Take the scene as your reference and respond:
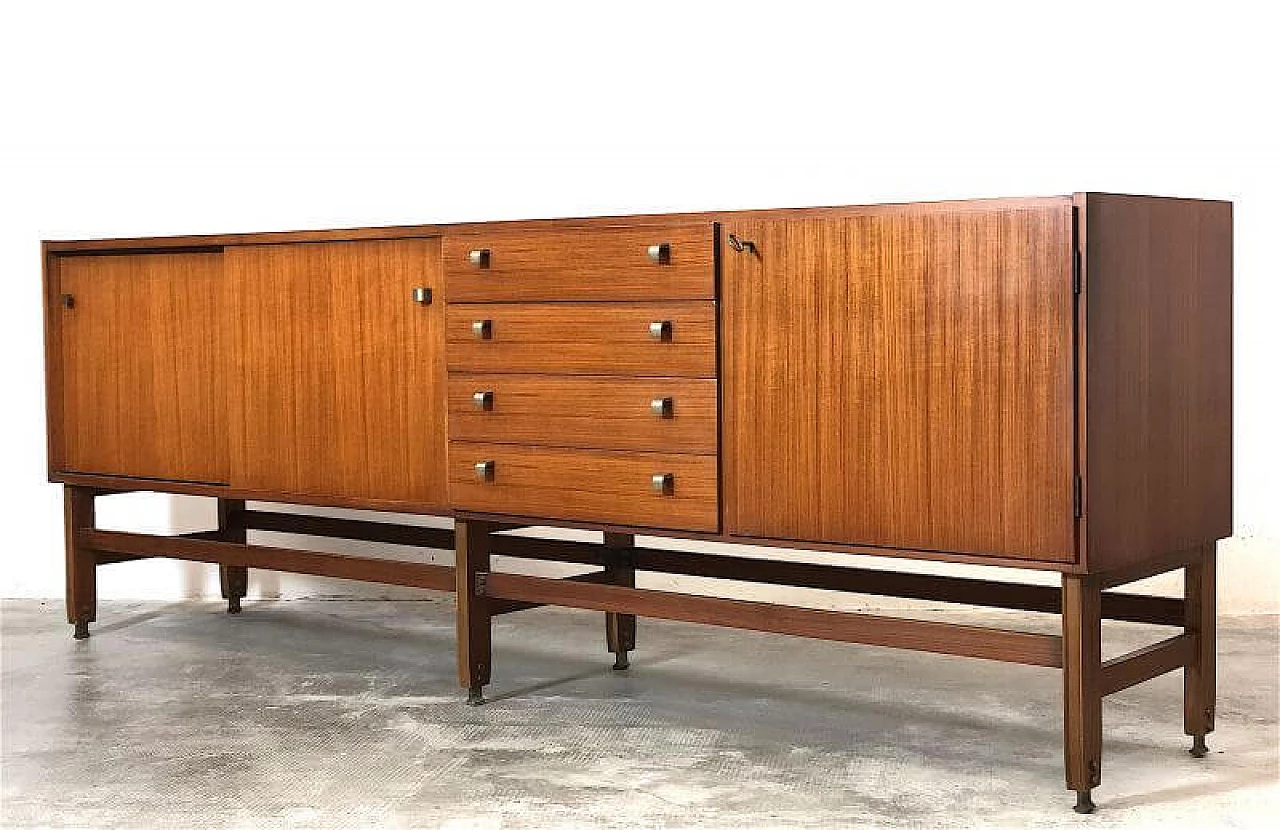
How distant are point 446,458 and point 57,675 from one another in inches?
51.1

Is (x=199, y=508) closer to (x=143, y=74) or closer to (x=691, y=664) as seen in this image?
(x=143, y=74)

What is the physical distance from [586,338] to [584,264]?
0.17 metres

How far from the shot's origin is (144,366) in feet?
16.3

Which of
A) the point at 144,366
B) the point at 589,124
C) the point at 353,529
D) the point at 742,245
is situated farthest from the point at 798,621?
the point at 589,124

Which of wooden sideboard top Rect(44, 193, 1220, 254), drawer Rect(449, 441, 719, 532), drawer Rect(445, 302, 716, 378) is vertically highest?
wooden sideboard top Rect(44, 193, 1220, 254)

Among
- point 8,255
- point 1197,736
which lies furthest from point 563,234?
point 8,255

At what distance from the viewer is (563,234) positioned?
4.00 metres

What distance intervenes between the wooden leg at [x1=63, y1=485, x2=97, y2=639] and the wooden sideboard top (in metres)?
0.74

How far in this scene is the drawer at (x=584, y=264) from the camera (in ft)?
12.4

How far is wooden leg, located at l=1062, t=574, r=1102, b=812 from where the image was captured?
335cm

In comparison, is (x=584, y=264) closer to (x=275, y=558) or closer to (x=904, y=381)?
(x=904, y=381)

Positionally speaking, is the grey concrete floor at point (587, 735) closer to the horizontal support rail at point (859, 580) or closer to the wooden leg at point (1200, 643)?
the wooden leg at point (1200, 643)

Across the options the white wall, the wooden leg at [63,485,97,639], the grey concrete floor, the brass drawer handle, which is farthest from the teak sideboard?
the white wall

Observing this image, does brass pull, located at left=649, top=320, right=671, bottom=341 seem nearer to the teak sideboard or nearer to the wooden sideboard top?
the teak sideboard
